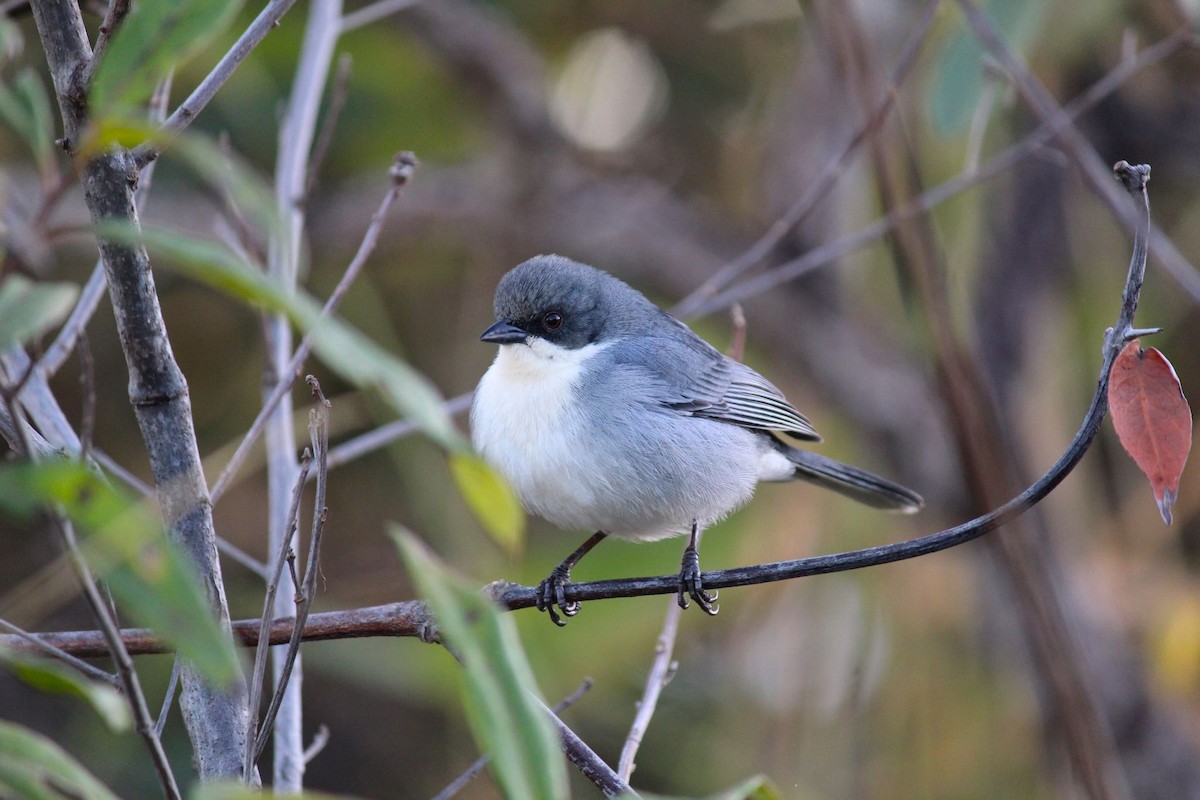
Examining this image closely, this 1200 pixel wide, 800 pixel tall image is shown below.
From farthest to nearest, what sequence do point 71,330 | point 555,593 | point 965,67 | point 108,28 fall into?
point 965,67, point 555,593, point 71,330, point 108,28

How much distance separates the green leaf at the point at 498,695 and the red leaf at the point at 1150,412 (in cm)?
88

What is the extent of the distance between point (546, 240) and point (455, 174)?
58cm

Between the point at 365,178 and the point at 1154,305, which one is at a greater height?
the point at 365,178

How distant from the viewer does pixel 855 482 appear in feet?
12.1

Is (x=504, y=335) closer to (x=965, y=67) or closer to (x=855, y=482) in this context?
(x=855, y=482)

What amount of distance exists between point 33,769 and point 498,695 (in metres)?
0.49

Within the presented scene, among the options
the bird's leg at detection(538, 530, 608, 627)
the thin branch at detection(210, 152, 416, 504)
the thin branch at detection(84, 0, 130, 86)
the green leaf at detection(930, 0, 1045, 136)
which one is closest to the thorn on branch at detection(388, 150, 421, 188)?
the thin branch at detection(210, 152, 416, 504)

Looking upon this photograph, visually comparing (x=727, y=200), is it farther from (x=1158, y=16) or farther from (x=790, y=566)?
(x=790, y=566)

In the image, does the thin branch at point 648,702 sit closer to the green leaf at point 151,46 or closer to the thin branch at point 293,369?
the thin branch at point 293,369

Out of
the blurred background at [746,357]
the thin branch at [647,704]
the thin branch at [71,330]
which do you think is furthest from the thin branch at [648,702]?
the blurred background at [746,357]

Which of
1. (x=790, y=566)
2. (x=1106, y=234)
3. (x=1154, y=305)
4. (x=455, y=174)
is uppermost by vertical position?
(x=455, y=174)

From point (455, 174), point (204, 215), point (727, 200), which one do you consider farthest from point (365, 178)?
point (727, 200)

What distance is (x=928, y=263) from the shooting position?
1995 millimetres

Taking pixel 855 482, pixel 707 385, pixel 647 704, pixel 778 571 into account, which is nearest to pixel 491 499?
pixel 778 571
